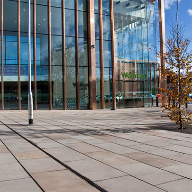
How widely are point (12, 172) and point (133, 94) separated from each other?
2391 centimetres

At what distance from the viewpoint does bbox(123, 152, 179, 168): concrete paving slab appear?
5797mm

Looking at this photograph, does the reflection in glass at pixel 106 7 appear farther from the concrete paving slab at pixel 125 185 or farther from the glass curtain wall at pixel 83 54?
the concrete paving slab at pixel 125 185

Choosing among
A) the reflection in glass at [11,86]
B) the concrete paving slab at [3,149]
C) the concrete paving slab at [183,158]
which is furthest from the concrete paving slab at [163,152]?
the reflection in glass at [11,86]

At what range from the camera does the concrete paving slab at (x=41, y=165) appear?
5.36 m

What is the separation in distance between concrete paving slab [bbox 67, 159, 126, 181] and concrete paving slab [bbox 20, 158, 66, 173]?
1.13ft

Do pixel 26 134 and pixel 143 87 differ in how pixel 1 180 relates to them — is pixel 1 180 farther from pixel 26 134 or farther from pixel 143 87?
pixel 143 87

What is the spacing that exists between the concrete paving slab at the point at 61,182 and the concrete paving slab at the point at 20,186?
13 centimetres

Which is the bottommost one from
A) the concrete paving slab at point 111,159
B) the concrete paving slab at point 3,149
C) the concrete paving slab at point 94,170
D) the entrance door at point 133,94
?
the concrete paving slab at point 111,159

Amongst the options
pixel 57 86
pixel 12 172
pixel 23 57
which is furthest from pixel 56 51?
pixel 12 172

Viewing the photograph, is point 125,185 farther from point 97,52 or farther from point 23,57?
point 97,52

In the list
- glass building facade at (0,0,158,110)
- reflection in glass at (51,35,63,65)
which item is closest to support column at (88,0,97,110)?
glass building facade at (0,0,158,110)

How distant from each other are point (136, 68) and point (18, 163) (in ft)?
79.6

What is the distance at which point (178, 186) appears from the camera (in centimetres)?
438

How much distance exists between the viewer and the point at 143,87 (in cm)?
2917
